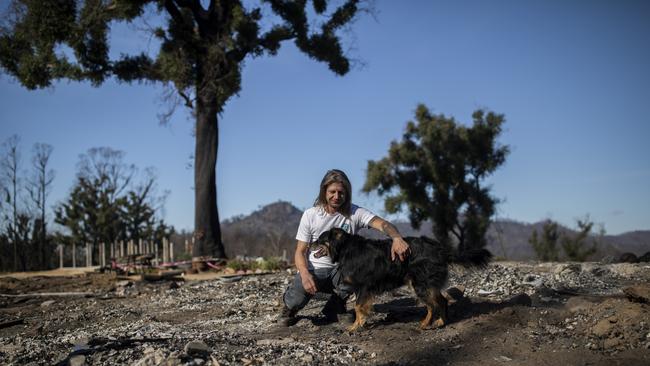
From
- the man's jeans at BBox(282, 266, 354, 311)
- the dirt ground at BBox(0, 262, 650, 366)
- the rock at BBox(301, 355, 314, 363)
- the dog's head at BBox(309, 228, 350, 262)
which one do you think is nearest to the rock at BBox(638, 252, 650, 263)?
the dirt ground at BBox(0, 262, 650, 366)

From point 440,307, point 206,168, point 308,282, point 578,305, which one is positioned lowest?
point 578,305

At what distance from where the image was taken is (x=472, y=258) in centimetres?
528

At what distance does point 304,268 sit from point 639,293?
3164 mm

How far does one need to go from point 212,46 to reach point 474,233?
1670cm

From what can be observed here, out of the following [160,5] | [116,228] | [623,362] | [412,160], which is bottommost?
[623,362]

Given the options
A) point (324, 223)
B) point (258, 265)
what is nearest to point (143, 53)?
point (258, 265)

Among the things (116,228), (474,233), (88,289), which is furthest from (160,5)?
(116,228)

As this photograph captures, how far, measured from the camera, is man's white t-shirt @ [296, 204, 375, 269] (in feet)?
18.2

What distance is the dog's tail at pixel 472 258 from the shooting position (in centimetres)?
525

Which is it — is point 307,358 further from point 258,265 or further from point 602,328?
point 258,265

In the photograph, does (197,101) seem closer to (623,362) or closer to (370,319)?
(370,319)

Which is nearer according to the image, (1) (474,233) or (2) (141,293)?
(2) (141,293)

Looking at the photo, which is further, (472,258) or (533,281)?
(533,281)

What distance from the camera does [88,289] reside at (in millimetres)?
11367
